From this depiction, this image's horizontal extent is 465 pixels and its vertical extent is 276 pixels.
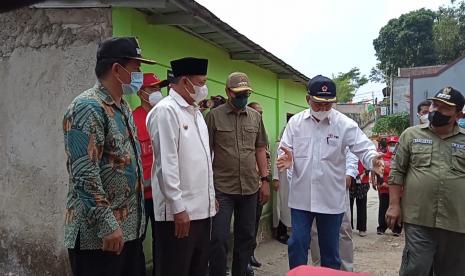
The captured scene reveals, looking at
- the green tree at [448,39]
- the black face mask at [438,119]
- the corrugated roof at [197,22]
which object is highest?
the green tree at [448,39]

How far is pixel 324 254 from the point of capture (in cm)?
516

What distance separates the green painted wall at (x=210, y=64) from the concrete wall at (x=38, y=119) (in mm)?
414

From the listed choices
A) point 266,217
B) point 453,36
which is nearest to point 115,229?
point 266,217

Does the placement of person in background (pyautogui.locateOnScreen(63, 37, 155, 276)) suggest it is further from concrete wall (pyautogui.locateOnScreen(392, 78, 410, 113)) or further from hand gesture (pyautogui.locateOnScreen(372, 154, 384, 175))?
concrete wall (pyautogui.locateOnScreen(392, 78, 410, 113))

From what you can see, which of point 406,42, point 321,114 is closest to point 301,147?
point 321,114

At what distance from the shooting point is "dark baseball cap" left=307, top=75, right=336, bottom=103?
5089 mm

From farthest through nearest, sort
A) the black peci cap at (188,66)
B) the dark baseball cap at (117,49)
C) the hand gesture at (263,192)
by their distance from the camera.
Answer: the hand gesture at (263,192) → the black peci cap at (188,66) → the dark baseball cap at (117,49)

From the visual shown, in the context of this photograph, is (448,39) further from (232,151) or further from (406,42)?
(232,151)

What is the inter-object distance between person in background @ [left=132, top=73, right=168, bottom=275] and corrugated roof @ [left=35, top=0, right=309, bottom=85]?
2.29 feet

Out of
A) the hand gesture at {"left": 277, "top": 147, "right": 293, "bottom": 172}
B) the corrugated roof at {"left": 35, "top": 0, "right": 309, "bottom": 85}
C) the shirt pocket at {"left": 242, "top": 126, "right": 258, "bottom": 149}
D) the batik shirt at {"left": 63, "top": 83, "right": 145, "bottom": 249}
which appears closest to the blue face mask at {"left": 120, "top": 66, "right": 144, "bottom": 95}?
the batik shirt at {"left": 63, "top": 83, "right": 145, "bottom": 249}

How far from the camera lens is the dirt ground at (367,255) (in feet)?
22.8

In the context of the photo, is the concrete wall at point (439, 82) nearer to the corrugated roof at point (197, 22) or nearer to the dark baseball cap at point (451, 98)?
the corrugated roof at point (197, 22)

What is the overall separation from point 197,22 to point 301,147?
70.9 inches

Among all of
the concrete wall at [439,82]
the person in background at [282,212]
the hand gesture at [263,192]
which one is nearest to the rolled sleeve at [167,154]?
the hand gesture at [263,192]
